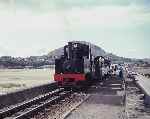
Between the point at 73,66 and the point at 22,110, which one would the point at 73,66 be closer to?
the point at 73,66

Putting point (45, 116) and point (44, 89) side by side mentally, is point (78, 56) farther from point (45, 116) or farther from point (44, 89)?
point (45, 116)

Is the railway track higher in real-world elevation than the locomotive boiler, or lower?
lower

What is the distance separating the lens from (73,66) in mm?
31672

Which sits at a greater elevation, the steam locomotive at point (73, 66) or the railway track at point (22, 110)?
the steam locomotive at point (73, 66)

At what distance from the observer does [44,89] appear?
105ft

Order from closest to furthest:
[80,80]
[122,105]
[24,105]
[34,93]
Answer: [24,105] → [122,105] → [34,93] → [80,80]

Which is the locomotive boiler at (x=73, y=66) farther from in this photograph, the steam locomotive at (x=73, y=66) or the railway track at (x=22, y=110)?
the railway track at (x=22, y=110)

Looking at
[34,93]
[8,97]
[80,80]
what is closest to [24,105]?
[8,97]

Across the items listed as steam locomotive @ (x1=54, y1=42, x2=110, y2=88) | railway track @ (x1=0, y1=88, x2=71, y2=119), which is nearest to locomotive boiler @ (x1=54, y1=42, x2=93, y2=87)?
steam locomotive @ (x1=54, y1=42, x2=110, y2=88)

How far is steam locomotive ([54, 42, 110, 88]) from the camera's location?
31.2 metres

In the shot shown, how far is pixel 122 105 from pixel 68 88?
10.5 metres

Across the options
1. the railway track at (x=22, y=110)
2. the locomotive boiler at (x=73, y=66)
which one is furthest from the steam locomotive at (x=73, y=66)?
the railway track at (x=22, y=110)

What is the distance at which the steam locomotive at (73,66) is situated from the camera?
31161 millimetres

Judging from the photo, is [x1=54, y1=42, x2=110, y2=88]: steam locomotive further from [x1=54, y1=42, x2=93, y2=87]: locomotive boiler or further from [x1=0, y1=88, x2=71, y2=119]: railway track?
[x1=0, y1=88, x2=71, y2=119]: railway track
